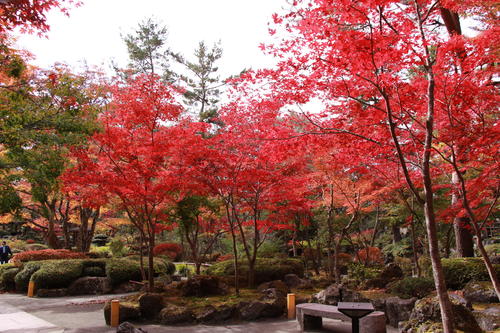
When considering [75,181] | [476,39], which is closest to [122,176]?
[75,181]

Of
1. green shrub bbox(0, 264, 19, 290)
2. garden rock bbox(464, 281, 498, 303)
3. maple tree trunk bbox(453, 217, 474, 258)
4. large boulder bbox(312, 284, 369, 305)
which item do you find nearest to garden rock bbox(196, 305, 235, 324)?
large boulder bbox(312, 284, 369, 305)

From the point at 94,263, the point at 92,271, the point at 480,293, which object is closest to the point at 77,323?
the point at 92,271

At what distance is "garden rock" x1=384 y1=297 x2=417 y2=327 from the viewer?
7.18 m

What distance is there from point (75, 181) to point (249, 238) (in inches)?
542

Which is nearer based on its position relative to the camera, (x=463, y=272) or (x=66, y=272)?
(x=463, y=272)

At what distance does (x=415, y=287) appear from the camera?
26.2ft

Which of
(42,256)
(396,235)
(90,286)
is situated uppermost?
(396,235)

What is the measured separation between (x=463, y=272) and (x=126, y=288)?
10.5 m

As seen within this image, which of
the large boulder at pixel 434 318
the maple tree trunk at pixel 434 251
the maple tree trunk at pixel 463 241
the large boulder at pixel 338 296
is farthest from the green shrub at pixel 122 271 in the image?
the maple tree trunk at pixel 434 251

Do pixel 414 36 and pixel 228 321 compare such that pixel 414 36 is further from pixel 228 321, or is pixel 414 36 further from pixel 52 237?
pixel 52 237

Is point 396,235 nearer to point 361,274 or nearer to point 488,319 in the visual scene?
point 361,274

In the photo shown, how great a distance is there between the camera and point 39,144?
7266 mm

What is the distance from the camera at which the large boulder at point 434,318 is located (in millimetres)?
5723

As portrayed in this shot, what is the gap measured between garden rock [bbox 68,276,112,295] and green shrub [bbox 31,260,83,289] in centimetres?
32
